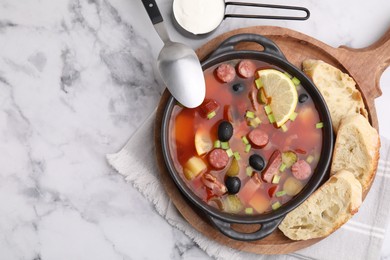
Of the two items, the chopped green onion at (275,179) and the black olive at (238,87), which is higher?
the black olive at (238,87)

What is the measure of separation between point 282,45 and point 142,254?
1.15m

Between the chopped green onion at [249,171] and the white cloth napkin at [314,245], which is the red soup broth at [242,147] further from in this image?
the white cloth napkin at [314,245]

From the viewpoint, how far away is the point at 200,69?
2654 mm

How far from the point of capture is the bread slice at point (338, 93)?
9.32ft

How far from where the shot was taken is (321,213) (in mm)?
2791

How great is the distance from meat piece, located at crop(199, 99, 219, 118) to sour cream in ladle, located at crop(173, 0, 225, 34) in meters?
0.33

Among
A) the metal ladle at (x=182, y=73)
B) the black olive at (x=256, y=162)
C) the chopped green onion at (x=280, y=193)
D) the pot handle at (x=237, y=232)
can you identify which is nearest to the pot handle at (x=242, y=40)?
the metal ladle at (x=182, y=73)

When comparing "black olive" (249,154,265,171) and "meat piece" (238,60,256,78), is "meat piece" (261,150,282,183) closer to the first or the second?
"black olive" (249,154,265,171)

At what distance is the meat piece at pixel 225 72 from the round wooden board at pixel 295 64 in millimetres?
124

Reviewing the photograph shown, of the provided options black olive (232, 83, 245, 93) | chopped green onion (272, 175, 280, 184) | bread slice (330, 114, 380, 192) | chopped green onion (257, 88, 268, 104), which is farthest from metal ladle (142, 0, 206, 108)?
bread slice (330, 114, 380, 192)

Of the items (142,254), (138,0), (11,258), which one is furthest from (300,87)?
(11,258)

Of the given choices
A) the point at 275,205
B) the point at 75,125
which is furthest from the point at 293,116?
the point at 75,125

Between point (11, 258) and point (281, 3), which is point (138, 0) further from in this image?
point (11, 258)

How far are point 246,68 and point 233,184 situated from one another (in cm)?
51
